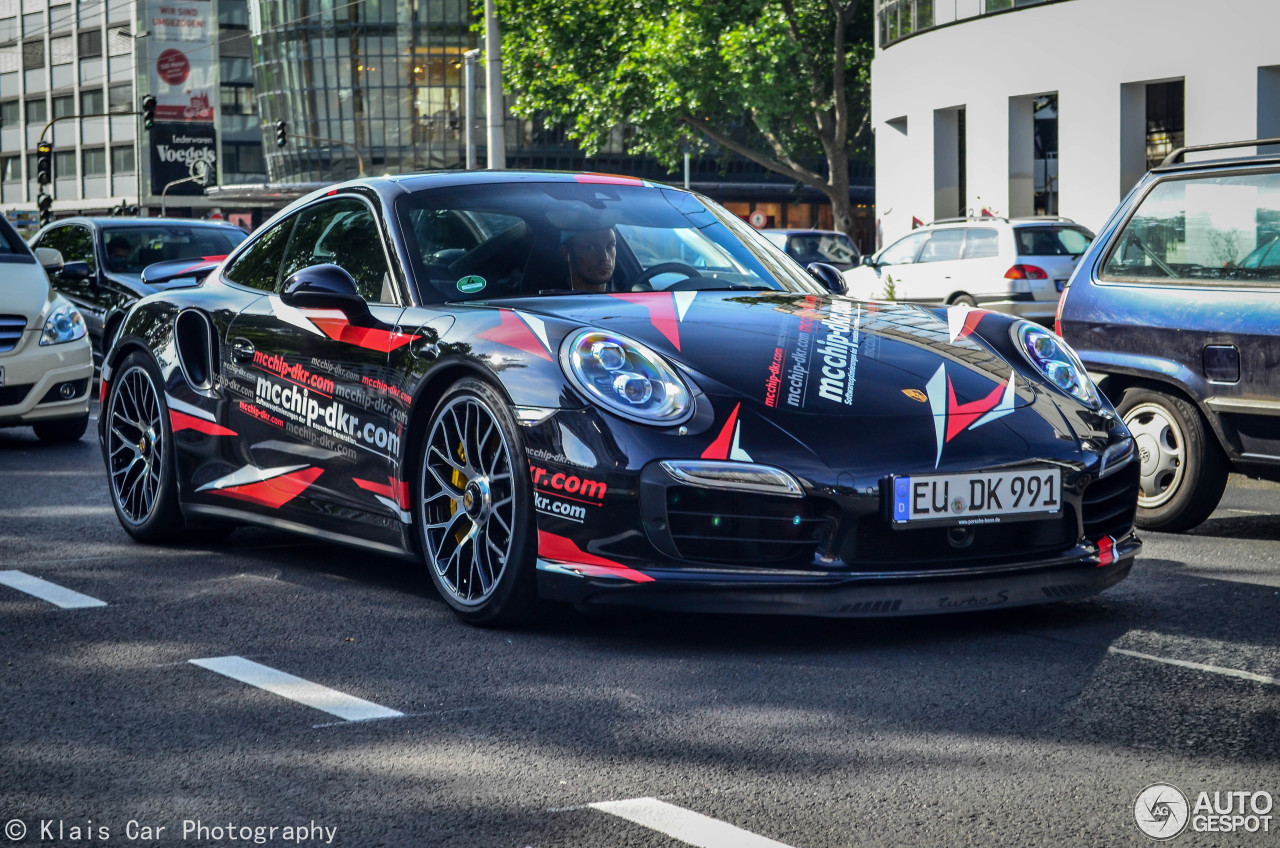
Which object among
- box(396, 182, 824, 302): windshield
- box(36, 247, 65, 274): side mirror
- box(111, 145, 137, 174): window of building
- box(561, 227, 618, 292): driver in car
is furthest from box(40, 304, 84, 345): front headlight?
box(111, 145, 137, 174): window of building

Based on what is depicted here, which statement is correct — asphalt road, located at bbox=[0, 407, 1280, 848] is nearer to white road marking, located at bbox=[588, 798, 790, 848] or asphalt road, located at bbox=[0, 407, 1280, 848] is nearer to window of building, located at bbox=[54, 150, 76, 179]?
white road marking, located at bbox=[588, 798, 790, 848]

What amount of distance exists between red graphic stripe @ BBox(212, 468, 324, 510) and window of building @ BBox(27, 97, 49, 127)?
319ft

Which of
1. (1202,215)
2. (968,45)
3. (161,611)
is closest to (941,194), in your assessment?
(968,45)

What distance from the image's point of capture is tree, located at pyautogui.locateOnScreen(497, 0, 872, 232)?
1553 inches

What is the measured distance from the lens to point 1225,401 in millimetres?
6289

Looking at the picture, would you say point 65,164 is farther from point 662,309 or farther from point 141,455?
point 662,309

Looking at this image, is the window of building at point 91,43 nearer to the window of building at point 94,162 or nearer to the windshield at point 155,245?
the window of building at point 94,162

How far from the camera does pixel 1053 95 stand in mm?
30656

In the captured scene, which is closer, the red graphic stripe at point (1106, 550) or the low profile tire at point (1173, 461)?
the red graphic stripe at point (1106, 550)

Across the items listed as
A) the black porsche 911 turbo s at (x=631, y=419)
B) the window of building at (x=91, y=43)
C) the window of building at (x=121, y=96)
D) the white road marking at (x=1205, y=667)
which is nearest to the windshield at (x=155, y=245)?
the black porsche 911 turbo s at (x=631, y=419)

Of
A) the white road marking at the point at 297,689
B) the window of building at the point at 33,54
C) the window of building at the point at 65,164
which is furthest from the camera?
the window of building at the point at 33,54

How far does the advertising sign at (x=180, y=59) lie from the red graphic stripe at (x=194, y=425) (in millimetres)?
83056

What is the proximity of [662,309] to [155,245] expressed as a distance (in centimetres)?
1108

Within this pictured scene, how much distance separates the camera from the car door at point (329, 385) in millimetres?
5121
